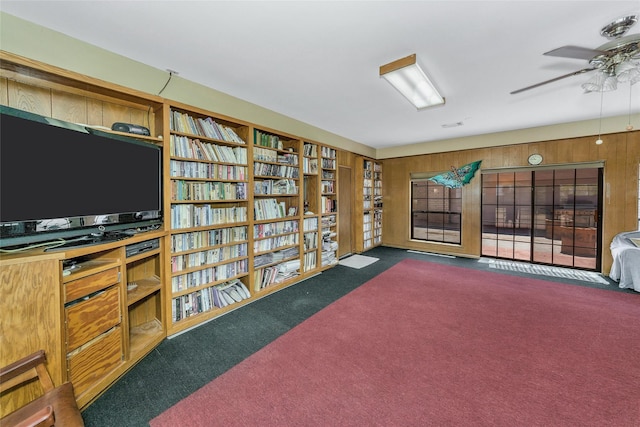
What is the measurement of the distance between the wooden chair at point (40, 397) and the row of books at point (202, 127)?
1.94 m

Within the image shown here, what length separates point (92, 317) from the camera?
158cm

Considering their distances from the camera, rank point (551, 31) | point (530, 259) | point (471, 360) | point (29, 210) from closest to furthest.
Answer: point (29, 210) < point (551, 31) < point (471, 360) < point (530, 259)

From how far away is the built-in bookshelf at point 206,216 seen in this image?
2322mm

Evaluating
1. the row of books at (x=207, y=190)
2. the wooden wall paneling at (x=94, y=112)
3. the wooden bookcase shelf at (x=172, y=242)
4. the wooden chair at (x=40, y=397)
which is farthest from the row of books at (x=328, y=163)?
the wooden chair at (x=40, y=397)

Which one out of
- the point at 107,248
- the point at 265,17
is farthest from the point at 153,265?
the point at 265,17

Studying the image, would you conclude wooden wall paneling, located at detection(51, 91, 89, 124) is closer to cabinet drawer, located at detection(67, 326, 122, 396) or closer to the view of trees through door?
cabinet drawer, located at detection(67, 326, 122, 396)

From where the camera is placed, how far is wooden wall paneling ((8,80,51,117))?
5.31ft

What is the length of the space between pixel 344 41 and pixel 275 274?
2833 millimetres

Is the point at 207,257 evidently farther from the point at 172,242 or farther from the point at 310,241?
the point at 310,241

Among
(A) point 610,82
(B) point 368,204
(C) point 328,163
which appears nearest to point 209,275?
(C) point 328,163

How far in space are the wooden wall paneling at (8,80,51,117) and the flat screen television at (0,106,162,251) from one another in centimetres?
47

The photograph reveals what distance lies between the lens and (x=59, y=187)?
1.50 meters

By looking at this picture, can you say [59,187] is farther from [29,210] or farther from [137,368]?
[137,368]

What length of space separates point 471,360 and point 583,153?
4493 millimetres
